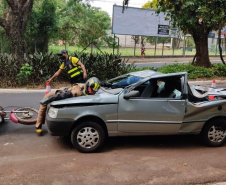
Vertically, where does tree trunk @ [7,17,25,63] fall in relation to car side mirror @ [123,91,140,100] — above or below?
above

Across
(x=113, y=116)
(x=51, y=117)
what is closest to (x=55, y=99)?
(x=51, y=117)

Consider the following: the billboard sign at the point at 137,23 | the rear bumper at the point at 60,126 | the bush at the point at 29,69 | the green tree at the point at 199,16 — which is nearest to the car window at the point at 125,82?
the rear bumper at the point at 60,126

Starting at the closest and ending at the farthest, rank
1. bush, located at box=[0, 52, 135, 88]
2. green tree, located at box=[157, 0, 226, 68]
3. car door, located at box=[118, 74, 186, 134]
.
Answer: car door, located at box=[118, 74, 186, 134] < bush, located at box=[0, 52, 135, 88] < green tree, located at box=[157, 0, 226, 68]

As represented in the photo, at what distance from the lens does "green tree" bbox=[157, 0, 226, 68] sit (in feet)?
43.0

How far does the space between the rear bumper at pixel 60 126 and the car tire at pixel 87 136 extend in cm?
12

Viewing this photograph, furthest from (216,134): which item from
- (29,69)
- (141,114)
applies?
(29,69)

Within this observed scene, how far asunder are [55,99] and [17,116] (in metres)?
1.38

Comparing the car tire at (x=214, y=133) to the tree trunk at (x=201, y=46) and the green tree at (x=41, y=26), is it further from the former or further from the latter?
the green tree at (x=41, y=26)

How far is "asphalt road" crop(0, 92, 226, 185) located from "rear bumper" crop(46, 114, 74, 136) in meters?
0.40

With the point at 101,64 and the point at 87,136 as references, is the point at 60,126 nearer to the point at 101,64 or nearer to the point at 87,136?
the point at 87,136

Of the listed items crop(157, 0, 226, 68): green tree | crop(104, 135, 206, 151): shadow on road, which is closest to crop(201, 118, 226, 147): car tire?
crop(104, 135, 206, 151): shadow on road

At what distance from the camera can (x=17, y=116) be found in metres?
6.26

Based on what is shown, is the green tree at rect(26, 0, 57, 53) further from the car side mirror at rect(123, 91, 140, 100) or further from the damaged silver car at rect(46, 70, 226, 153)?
the car side mirror at rect(123, 91, 140, 100)

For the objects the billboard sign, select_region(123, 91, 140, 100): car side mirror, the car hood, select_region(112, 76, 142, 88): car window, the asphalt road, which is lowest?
the asphalt road
